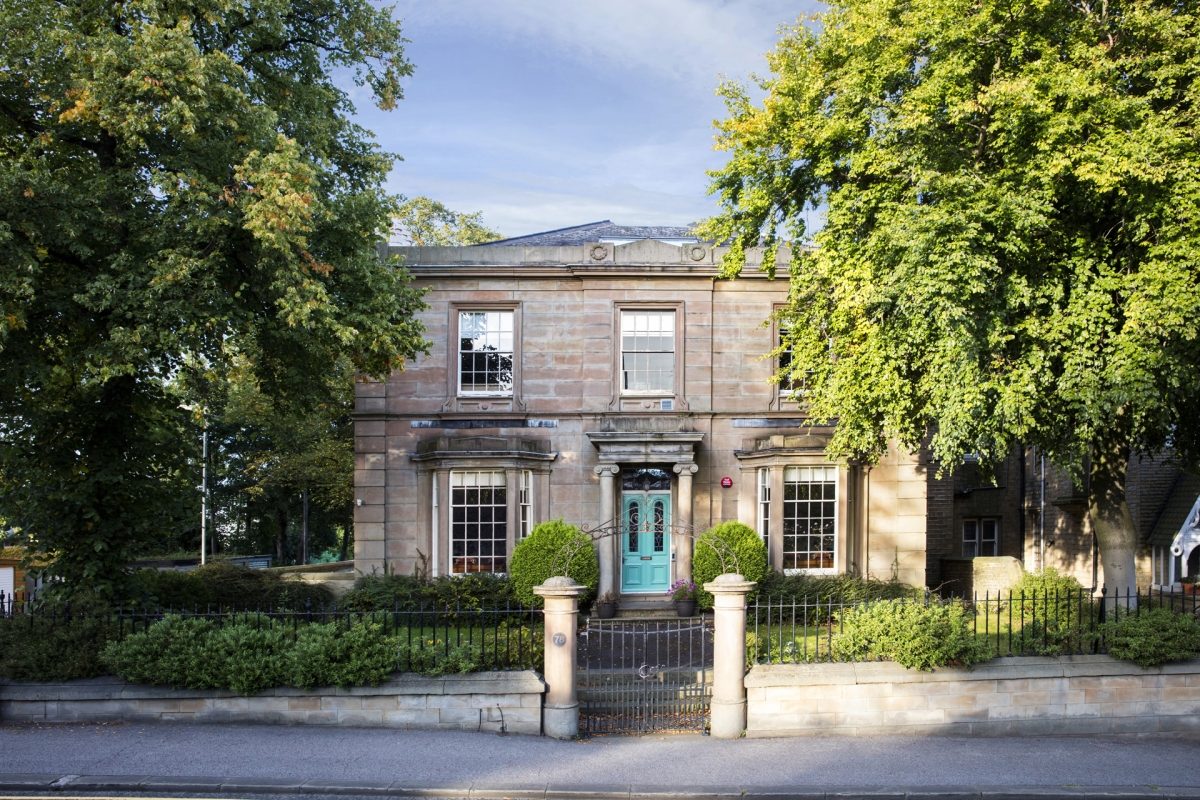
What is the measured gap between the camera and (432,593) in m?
17.5

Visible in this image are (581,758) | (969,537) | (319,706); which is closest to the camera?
(581,758)

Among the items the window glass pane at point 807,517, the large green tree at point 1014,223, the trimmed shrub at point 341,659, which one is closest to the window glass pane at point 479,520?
the window glass pane at point 807,517

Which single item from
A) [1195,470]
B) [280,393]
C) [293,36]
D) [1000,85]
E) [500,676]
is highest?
[293,36]

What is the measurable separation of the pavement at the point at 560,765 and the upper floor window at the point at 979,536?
1632cm

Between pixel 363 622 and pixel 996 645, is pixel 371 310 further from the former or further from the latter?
pixel 996 645

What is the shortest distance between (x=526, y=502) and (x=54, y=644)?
10.0 meters

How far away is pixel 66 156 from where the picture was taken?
518 inches

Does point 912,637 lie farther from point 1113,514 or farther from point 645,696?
point 1113,514

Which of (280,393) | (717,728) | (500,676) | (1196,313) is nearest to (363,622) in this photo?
(500,676)

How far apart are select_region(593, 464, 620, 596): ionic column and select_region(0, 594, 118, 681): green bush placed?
9.97 m

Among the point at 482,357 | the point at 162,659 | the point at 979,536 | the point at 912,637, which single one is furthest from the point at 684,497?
the point at 979,536

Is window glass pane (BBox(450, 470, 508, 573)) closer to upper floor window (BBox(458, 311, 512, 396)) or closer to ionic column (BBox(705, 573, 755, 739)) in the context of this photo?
upper floor window (BBox(458, 311, 512, 396))

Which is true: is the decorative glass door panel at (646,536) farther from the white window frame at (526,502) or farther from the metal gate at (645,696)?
the metal gate at (645,696)

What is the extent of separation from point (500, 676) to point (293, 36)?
11.5 meters
